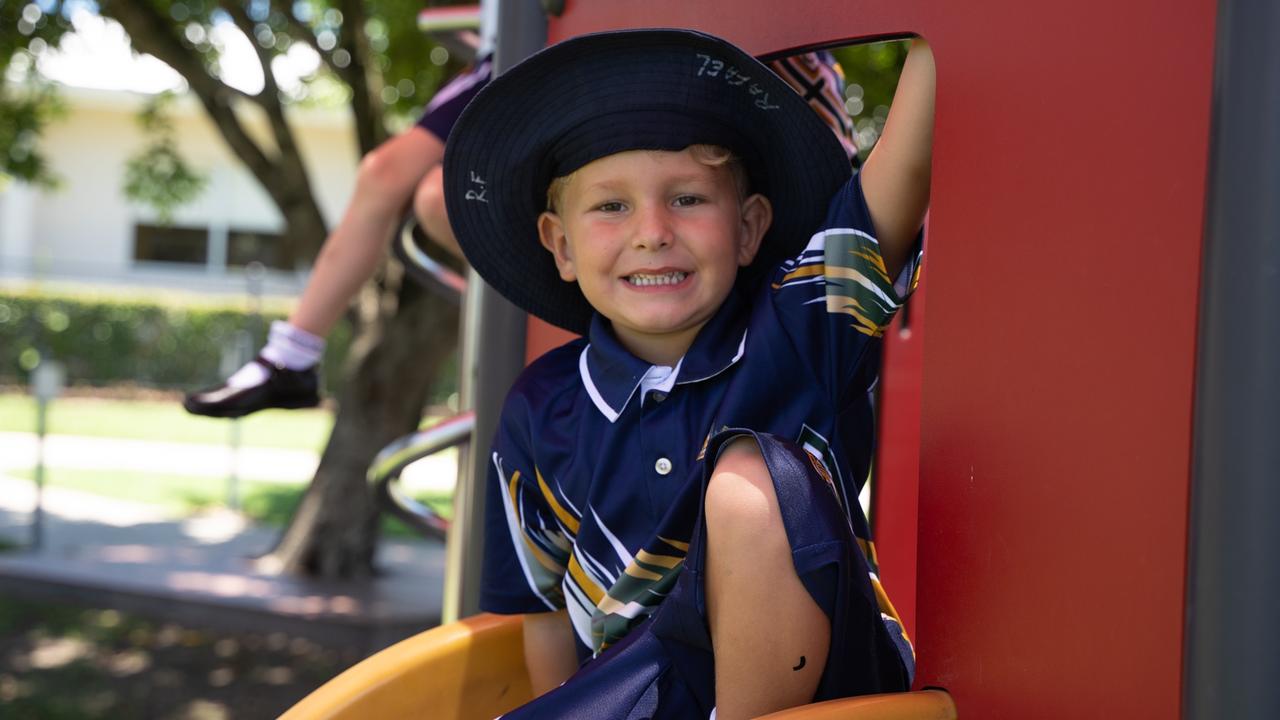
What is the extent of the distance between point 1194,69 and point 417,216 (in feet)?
6.47

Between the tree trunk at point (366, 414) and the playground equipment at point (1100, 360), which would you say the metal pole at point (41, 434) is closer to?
the tree trunk at point (366, 414)

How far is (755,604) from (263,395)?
62.5 inches

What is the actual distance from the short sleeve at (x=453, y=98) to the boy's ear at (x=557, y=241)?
0.95 metres

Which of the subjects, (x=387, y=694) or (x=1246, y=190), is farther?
(x=387, y=694)

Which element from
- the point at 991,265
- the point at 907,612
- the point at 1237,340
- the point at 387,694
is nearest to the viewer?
the point at 1237,340

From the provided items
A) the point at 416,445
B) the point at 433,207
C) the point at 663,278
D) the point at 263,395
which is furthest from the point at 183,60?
the point at 663,278

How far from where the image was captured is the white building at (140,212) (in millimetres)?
19172

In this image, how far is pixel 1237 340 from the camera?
842mm

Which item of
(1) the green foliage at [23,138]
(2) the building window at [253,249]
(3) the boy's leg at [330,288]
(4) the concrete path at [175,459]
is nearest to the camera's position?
(3) the boy's leg at [330,288]

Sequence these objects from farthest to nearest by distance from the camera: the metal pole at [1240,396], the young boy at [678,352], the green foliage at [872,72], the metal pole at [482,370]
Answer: the green foliage at [872,72] → the metal pole at [482,370] → the young boy at [678,352] → the metal pole at [1240,396]

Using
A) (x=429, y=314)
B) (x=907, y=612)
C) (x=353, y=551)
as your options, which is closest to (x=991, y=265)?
(x=907, y=612)

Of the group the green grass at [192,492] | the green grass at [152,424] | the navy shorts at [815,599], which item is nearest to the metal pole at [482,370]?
the navy shorts at [815,599]

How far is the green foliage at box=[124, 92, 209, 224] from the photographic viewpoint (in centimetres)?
673

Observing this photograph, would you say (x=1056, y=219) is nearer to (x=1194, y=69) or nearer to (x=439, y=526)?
(x=1194, y=69)
